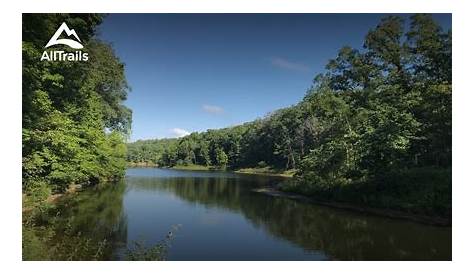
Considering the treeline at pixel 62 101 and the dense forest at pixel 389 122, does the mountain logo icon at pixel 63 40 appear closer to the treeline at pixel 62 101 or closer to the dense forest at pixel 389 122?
the treeline at pixel 62 101

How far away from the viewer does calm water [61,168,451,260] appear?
1523 centimetres

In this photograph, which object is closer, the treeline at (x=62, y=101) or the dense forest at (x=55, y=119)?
the dense forest at (x=55, y=119)

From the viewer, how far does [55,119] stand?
21078mm

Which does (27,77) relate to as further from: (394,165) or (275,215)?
(394,165)

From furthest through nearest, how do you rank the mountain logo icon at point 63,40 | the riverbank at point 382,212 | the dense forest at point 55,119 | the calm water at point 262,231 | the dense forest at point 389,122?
the dense forest at point 389,122, the riverbank at point 382,212, the calm water at point 262,231, the mountain logo icon at point 63,40, the dense forest at point 55,119

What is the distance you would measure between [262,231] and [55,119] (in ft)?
35.9

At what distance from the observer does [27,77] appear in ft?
51.4

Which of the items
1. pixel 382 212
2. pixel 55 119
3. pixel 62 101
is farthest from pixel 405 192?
pixel 62 101

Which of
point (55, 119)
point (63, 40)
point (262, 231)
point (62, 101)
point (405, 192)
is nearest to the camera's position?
point (63, 40)

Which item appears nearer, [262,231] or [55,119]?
[262,231]

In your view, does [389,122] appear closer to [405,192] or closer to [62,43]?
[405,192]

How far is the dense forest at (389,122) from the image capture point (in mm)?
22266

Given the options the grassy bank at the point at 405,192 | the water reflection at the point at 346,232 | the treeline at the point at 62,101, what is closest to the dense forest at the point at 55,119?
the treeline at the point at 62,101

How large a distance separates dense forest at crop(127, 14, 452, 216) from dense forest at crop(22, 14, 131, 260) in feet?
43.2
